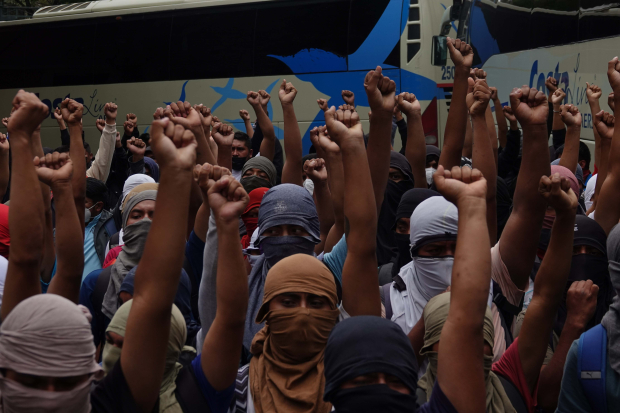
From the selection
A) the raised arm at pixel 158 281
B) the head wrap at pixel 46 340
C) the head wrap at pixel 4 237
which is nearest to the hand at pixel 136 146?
the head wrap at pixel 4 237

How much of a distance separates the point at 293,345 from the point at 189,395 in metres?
0.38

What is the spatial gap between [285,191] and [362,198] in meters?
0.64

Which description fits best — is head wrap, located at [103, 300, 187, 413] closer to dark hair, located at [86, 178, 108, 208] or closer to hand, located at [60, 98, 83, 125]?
hand, located at [60, 98, 83, 125]

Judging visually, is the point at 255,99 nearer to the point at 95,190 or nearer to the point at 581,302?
the point at 95,190

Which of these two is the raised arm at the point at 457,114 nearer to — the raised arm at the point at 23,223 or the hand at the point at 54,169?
the hand at the point at 54,169

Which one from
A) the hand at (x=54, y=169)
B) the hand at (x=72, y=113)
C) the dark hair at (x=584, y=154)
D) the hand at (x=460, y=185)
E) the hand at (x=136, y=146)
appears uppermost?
the hand at (x=460, y=185)

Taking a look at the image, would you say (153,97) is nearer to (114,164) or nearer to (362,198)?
(114,164)

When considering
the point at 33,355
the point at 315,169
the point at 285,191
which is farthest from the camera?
the point at 315,169

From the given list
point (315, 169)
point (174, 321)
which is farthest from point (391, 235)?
point (174, 321)

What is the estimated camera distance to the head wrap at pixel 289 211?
3.02m

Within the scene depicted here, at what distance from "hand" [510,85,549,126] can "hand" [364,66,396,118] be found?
0.57m

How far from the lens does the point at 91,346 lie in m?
1.92

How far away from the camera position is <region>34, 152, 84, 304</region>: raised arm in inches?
105

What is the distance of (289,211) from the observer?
3029mm
